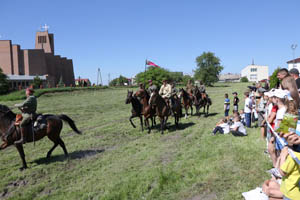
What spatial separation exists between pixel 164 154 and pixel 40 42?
327 ft

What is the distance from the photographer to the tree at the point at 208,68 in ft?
306

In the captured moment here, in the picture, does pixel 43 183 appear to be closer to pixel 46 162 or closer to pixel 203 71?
pixel 46 162

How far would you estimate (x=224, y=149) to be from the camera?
309 inches

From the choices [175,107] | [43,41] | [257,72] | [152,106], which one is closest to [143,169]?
[152,106]

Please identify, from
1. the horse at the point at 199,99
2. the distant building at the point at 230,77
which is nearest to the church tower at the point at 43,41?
the horse at the point at 199,99

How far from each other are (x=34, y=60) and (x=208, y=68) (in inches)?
2493

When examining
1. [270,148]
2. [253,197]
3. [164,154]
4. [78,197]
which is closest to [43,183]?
[78,197]

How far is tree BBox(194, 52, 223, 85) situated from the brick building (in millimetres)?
54872

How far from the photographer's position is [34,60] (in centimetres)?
8344

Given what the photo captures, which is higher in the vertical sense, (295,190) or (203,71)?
(203,71)

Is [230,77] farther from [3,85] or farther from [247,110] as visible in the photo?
[247,110]

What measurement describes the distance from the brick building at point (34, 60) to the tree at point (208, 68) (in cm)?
5487

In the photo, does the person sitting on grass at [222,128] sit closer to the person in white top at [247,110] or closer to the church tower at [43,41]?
the person in white top at [247,110]

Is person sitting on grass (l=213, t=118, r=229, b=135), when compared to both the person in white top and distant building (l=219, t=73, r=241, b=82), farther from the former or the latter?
distant building (l=219, t=73, r=241, b=82)
